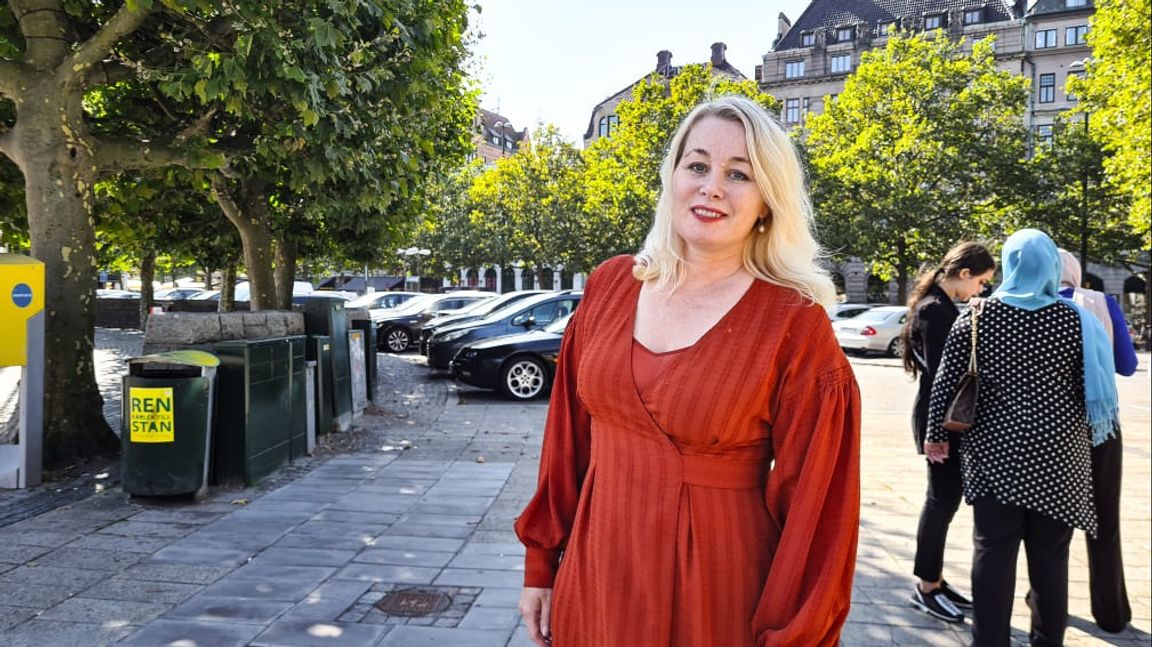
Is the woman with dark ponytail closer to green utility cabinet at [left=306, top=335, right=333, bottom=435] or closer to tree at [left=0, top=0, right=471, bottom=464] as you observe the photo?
tree at [left=0, top=0, right=471, bottom=464]

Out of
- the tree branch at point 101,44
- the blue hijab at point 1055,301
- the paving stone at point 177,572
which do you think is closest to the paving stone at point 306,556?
the paving stone at point 177,572

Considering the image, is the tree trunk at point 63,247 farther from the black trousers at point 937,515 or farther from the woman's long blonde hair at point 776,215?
the woman's long blonde hair at point 776,215

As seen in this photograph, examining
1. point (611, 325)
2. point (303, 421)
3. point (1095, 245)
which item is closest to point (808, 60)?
point (1095, 245)

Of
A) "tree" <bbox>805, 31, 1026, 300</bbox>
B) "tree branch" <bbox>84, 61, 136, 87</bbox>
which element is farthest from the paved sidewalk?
"tree" <bbox>805, 31, 1026, 300</bbox>

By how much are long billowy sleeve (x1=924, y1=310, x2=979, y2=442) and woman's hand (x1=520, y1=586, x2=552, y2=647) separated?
2.38m

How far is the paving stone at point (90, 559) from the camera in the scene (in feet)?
15.6

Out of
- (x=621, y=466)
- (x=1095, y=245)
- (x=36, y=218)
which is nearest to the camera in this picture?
(x=621, y=466)

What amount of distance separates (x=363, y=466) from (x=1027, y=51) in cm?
6132

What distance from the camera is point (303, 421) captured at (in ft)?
26.2

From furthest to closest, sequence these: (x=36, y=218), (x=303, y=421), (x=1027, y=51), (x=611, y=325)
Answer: (x=1027, y=51) → (x=303, y=421) → (x=36, y=218) → (x=611, y=325)

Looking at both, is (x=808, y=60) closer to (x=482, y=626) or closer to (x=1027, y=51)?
(x=1027, y=51)

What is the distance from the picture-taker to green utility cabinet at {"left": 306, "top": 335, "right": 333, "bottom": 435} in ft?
29.3

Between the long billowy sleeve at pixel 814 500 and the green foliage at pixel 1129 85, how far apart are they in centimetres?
2052

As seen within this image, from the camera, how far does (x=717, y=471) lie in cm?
184
